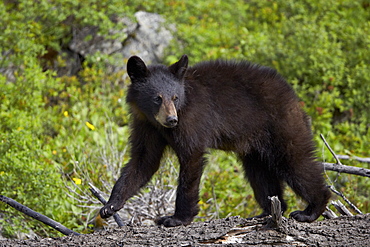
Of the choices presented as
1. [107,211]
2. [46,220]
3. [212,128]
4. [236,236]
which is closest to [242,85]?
[212,128]

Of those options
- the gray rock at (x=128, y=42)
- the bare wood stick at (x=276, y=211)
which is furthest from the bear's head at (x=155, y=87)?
the gray rock at (x=128, y=42)

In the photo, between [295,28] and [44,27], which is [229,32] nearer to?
[295,28]

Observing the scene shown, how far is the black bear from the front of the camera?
4.27m

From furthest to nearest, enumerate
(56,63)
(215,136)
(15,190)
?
(56,63) → (15,190) → (215,136)

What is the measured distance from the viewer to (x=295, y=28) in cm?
977

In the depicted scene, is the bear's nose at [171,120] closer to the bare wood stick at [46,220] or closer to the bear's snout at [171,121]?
the bear's snout at [171,121]

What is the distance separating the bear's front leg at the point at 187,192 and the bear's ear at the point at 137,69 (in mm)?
865

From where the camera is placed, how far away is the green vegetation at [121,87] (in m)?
5.87

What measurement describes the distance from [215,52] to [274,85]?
5081mm

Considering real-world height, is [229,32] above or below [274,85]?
below

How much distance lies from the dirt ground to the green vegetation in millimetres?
2213

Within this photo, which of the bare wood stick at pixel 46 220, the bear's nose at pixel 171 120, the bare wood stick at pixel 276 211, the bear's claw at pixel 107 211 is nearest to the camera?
the bare wood stick at pixel 276 211

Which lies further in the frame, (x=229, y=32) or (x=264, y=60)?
(x=229, y=32)

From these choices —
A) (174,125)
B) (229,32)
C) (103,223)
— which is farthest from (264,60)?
(174,125)
